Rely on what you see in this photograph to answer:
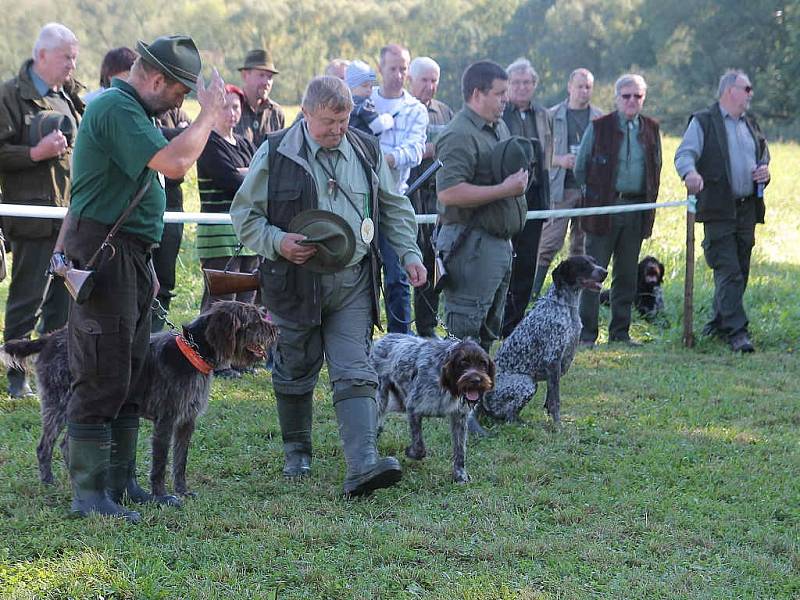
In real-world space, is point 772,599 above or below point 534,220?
below

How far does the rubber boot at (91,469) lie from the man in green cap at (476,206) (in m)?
2.62

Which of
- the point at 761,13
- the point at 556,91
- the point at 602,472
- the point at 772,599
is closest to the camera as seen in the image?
the point at 772,599

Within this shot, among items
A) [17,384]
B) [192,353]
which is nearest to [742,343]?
[192,353]

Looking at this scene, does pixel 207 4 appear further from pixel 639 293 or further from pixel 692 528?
pixel 692 528

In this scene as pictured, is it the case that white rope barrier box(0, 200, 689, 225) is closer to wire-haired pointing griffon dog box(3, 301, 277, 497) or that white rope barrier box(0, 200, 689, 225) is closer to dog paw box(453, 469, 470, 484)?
wire-haired pointing griffon dog box(3, 301, 277, 497)

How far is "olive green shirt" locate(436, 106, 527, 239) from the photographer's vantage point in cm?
620

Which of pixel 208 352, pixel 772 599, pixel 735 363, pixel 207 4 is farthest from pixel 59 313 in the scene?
pixel 207 4

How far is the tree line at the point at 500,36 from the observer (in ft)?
152

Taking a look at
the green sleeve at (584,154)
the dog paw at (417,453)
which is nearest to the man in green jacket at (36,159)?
the dog paw at (417,453)

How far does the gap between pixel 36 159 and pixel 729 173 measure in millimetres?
6113

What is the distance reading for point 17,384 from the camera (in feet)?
22.1

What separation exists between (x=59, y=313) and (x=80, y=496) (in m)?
2.77

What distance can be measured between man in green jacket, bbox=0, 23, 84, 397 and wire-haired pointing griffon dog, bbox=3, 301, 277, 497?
2.04 m

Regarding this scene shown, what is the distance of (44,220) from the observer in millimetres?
6703
